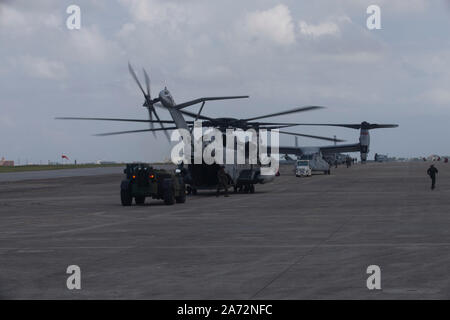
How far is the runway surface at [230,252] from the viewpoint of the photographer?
10359mm

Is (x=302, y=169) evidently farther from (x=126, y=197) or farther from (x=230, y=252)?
(x=230, y=252)

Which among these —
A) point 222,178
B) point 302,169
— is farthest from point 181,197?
point 302,169

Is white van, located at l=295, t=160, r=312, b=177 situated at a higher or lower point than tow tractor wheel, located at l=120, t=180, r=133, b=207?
higher

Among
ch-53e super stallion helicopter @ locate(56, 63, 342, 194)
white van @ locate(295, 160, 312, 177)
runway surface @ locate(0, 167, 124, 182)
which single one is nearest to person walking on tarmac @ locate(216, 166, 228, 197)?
ch-53e super stallion helicopter @ locate(56, 63, 342, 194)

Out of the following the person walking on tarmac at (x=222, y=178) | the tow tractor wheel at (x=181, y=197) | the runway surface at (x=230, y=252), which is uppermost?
the person walking on tarmac at (x=222, y=178)

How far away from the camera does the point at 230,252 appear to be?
14.8 metres

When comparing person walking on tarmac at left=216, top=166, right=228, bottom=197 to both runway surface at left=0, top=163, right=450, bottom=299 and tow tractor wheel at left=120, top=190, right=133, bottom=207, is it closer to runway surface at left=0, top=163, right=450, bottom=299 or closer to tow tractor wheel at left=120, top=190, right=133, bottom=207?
tow tractor wheel at left=120, top=190, right=133, bottom=207

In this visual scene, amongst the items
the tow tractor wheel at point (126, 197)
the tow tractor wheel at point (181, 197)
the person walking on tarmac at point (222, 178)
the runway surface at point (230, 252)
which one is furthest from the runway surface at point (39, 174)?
the runway surface at point (230, 252)

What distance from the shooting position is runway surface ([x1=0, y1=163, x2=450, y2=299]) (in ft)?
34.0

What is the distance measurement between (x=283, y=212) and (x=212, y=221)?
4.10m

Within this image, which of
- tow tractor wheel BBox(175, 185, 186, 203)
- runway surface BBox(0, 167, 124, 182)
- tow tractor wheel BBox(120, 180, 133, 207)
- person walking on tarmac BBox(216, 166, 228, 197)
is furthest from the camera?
runway surface BBox(0, 167, 124, 182)

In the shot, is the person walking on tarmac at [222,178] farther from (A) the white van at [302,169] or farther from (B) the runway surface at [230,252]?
(A) the white van at [302,169]

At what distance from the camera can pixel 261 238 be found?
688 inches
